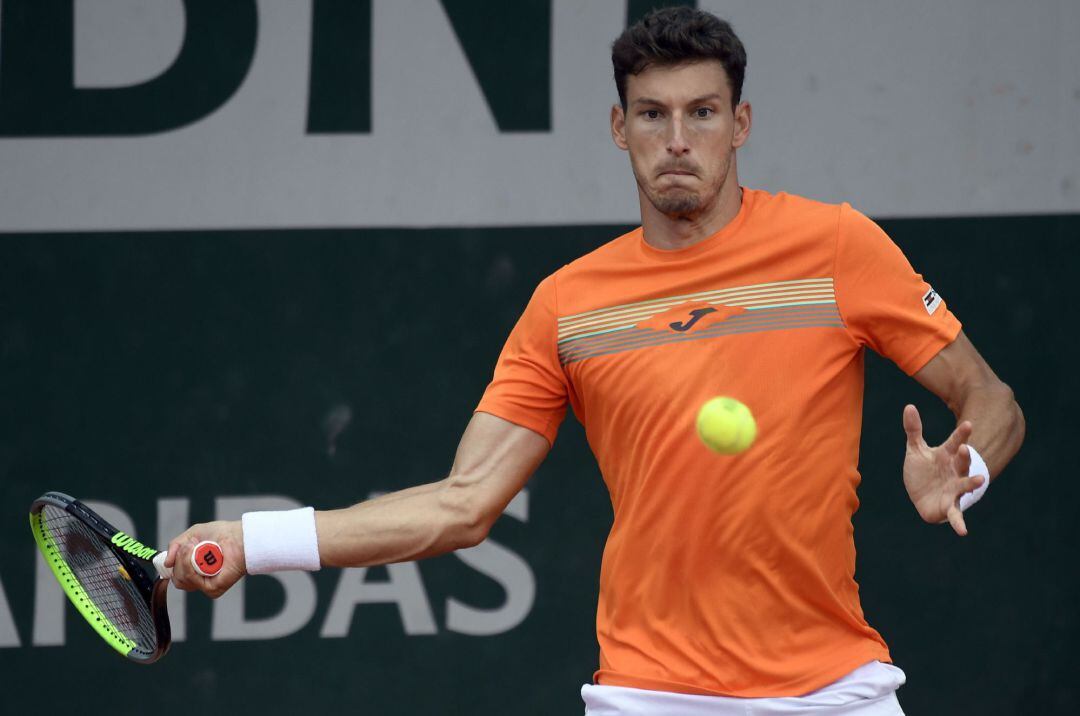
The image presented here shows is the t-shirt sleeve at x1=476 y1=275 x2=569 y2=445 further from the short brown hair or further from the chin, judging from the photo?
the short brown hair

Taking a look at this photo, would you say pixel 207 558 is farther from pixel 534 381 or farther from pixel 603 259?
pixel 603 259

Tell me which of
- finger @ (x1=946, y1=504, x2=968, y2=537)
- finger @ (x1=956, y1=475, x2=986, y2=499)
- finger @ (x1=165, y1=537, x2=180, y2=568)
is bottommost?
finger @ (x1=165, y1=537, x2=180, y2=568)

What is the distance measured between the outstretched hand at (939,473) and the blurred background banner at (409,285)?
1720mm

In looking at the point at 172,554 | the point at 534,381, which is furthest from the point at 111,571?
the point at 534,381

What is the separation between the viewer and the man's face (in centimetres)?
283

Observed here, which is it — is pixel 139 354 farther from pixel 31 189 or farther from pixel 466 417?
pixel 466 417

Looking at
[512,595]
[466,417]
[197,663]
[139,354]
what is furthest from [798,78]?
[197,663]

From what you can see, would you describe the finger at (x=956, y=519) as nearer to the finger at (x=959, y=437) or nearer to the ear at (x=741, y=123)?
the finger at (x=959, y=437)

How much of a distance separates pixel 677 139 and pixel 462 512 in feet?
2.42

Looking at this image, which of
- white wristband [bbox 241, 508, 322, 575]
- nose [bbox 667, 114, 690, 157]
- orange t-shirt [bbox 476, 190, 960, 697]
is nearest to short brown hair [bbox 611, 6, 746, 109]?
nose [bbox 667, 114, 690, 157]

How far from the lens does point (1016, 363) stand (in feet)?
13.8

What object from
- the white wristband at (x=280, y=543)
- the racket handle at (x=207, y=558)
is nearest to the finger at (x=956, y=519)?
the white wristband at (x=280, y=543)

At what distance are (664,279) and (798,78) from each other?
143 centimetres

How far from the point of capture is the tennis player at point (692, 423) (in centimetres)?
271
